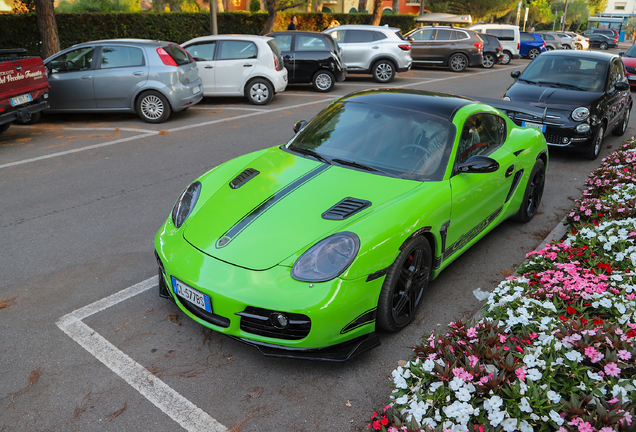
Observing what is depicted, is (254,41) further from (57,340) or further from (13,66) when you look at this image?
(57,340)

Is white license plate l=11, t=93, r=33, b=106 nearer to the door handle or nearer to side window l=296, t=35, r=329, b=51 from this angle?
side window l=296, t=35, r=329, b=51

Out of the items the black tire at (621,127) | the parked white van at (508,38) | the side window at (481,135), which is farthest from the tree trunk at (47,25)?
the parked white van at (508,38)

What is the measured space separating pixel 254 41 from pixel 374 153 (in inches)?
359

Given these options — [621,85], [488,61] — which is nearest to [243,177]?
[621,85]

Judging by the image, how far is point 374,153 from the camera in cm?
434

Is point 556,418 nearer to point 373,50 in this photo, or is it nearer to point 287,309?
point 287,309

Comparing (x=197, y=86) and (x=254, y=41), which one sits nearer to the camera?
(x=197, y=86)

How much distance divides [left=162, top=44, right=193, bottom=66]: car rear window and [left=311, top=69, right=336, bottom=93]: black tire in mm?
4630

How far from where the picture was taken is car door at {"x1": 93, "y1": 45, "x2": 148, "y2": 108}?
10367 mm

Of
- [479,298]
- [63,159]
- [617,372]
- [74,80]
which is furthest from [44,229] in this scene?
[74,80]

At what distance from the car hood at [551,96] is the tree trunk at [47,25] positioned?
36.6ft

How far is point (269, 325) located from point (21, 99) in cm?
791

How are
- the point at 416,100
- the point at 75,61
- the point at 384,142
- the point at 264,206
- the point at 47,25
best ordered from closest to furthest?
the point at 264,206
the point at 384,142
the point at 416,100
the point at 75,61
the point at 47,25

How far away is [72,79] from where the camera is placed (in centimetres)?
1034
